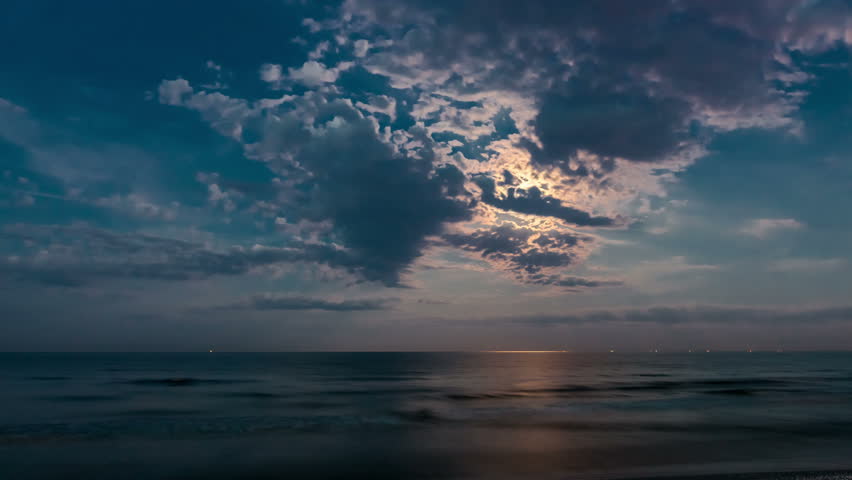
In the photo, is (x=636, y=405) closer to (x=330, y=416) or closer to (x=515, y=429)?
(x=515, y=429)

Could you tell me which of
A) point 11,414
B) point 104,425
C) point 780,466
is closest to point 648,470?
point 780,466

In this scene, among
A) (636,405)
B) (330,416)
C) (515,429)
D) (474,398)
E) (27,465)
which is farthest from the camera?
(474,398)

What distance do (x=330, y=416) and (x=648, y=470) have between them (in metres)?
23.8

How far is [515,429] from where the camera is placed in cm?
3038

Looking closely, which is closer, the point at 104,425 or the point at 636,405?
the point at 104,425

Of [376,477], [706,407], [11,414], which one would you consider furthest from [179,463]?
[706,407]

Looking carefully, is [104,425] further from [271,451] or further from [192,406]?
[271,451]

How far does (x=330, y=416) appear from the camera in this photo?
36.9m

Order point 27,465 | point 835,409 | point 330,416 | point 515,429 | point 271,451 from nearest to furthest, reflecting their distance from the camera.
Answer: point 27,465 < point 271,451 < point 515,429 < point 330,416 < point 835,409

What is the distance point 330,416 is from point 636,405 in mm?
24815

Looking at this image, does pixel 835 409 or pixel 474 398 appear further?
pixel 474 398

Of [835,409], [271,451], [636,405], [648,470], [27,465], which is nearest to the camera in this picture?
[648,470]

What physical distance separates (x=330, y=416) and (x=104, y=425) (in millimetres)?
14003

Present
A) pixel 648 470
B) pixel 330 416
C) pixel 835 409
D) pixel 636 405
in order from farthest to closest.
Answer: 1. pixel 636 405
2. pixel 835 409
3. pixel 330 416
4. pixel 648 470
